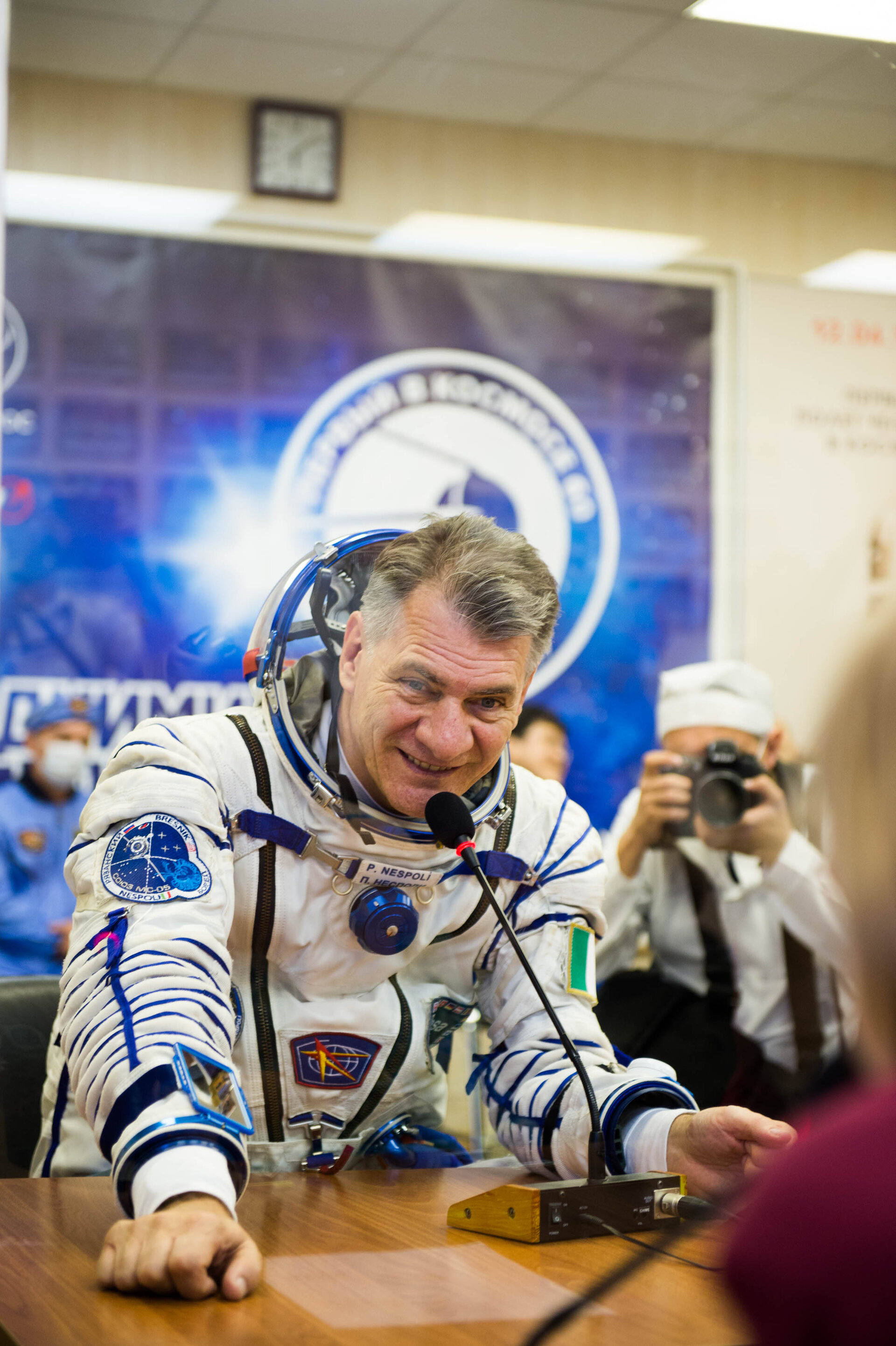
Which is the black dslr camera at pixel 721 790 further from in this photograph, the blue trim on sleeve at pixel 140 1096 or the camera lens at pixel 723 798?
the blue trim on sleeve at pixel 140 1096

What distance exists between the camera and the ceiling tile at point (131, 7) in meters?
2.38

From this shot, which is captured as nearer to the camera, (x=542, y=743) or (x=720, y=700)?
(x=720, y=700)

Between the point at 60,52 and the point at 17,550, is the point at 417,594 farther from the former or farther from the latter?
the point at 60,52

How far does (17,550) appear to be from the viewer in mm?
2461

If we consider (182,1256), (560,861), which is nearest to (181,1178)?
(182,1256)

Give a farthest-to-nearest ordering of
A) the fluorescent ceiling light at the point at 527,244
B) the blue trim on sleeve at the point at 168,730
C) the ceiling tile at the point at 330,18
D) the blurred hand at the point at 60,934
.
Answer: the fluorescent ceiling light at the point at 527,244
the ceiling tile at the point at 330,18
the blurred hand at the point at 60,934
the blue trim on sleeve at the point at 168,730

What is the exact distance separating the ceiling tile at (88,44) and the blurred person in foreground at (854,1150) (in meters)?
2.36

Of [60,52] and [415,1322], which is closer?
[415,1322]

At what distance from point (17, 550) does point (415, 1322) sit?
6.16 ft

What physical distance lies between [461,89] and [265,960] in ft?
6.13

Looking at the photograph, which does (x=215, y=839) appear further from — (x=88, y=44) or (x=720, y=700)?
(x=88, y=44)

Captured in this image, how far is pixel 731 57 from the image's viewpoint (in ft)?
8.75

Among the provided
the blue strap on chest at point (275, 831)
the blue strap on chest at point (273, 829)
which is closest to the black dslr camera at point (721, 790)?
the blue strap on chest at point (275, 831)

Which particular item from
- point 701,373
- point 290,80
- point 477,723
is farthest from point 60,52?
point 477,723
